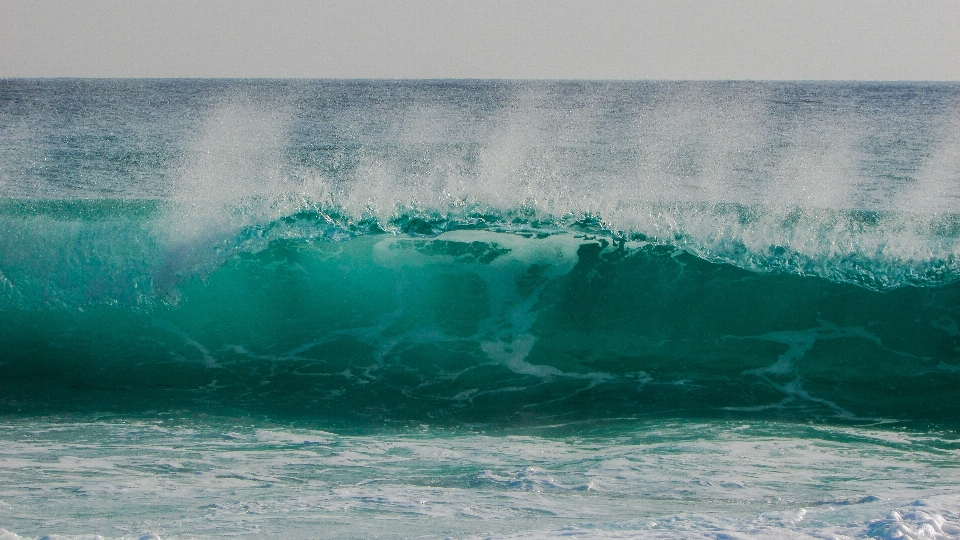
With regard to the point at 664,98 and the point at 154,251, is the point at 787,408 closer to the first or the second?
the point at 154,251

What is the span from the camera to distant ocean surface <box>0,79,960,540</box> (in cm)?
385

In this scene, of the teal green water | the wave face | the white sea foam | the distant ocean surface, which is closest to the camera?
the white sea foam

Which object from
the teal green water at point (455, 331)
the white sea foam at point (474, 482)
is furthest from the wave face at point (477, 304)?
the white sea foam at point (474, 482)

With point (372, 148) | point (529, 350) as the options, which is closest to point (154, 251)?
point (529, 350)

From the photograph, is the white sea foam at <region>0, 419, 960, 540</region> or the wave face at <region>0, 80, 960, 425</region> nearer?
the white sea foam at <region>0, 419, 960, 540</region>

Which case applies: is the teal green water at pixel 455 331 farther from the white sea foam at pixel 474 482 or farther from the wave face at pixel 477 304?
the white sea foam at pixel 474 482

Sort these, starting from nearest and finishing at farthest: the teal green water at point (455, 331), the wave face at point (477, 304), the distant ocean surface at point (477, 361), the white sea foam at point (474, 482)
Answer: the white sea foam at point (474, 482), the distant ocean surface at point (477, 361), the teal green water at point (455, 331), the wave face at point (477, 304)

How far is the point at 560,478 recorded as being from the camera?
4.23 m

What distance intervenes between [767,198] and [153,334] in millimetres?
8163

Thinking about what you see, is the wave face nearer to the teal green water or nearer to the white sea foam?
the teal green water

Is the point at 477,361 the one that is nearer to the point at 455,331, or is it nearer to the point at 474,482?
the point at 455,331

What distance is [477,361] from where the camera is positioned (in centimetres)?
691

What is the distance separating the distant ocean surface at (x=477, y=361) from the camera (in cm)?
385

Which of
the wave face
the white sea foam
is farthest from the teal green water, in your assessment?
the white sea foam
